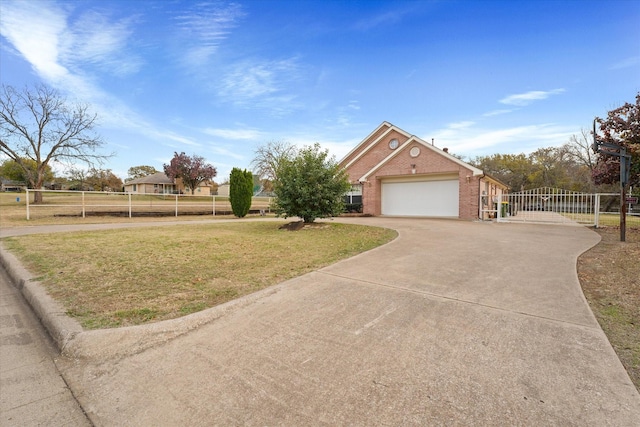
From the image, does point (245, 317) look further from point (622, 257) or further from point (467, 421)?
point (622, 257)

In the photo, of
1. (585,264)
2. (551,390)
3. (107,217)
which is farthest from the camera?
(107,217)

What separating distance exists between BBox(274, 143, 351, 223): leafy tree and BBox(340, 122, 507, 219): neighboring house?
6.07m

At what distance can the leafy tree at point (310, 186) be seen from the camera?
10.4 meters

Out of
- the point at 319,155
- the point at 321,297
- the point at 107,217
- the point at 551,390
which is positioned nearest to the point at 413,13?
the point at 319,155

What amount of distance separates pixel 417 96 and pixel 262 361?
15.4 meters

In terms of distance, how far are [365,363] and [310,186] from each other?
8.40 metres

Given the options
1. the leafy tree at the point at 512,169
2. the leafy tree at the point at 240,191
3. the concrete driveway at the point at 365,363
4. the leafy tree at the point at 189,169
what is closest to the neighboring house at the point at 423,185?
the leafy tree at the point at 240,191

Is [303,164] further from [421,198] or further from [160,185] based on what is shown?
[160,185]

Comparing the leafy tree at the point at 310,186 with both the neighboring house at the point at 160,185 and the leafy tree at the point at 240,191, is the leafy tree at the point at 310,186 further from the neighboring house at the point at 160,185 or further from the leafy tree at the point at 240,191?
the neighboring house at the point at 160,185

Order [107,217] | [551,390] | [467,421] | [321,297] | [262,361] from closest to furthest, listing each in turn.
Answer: [467,421]
[551,390]
[262,361]
[321,297]
[107,217]

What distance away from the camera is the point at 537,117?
17844 millimetres

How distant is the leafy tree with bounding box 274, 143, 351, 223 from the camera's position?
10.4m

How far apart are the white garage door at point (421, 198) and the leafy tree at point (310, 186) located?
8010mm

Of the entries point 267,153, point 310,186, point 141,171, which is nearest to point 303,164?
point 310,186
